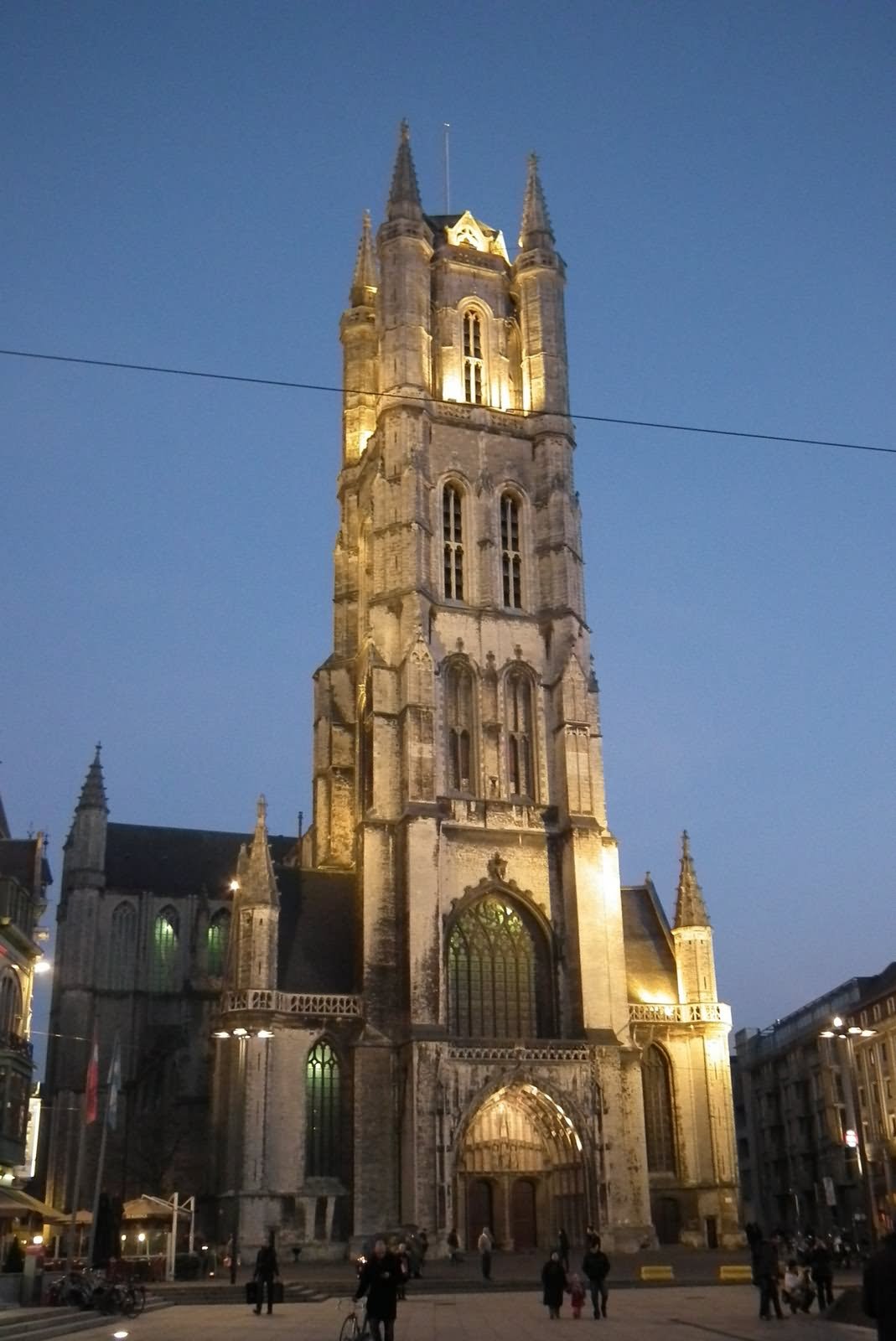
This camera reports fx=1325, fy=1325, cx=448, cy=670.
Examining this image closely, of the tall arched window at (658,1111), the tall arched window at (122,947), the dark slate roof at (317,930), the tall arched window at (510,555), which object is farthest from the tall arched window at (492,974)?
the tall arched window at (122,947)

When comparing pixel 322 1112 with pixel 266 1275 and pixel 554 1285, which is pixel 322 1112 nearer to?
pixel 266 1275

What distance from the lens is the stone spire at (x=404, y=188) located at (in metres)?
57.2

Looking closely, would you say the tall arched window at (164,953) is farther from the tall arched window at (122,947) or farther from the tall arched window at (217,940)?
the tall arched window at (217,940)

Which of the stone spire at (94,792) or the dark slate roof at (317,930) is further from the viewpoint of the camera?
the stone spire at (94,792)

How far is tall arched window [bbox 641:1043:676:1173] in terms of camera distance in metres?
48.3

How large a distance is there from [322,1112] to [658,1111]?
1274 centimetres

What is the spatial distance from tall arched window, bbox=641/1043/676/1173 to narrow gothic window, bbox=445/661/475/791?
1215cm

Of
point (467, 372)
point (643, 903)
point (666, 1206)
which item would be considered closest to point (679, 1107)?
point (666, 1206)

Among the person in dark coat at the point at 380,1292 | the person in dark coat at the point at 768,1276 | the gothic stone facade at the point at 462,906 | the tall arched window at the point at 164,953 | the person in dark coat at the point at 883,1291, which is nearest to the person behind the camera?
the person in dark coat at the point at 883,1291

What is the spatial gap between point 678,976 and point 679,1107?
4791 mm

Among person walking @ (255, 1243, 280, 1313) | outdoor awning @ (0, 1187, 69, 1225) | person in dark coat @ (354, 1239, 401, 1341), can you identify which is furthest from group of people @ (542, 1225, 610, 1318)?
outdoor awning @ (0, 1187, 69, 1225)

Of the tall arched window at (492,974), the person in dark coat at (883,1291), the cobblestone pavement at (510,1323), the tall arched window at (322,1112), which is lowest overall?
the cobblestone pavement at (510,1323)

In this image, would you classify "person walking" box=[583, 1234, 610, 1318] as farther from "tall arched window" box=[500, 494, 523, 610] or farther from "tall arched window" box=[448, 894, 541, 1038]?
"tall arched window" box=[500, 494, 523, 610]

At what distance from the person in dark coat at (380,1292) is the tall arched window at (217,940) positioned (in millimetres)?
47566
